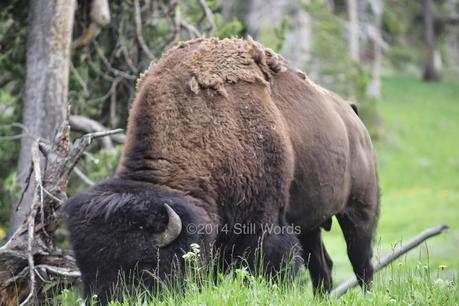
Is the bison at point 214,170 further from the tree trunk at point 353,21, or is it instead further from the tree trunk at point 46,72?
the tree trunk at point 353,21

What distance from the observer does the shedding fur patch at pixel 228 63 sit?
6141 millimetres

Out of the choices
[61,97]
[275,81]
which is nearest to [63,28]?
[61,97]

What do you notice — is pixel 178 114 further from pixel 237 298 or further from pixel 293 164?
pixel 237 298

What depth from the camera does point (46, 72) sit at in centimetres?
755

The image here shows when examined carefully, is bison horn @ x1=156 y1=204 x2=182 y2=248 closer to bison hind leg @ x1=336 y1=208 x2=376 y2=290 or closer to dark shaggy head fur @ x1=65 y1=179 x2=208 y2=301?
dark shaggy head fur @ x1=65 y1=179 x2=208 y2=301

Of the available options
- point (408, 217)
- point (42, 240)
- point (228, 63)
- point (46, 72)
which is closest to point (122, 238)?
point (42, 240)

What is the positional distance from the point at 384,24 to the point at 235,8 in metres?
22.0

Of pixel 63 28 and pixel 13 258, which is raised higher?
pixel 63 28

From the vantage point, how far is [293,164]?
6.44 m

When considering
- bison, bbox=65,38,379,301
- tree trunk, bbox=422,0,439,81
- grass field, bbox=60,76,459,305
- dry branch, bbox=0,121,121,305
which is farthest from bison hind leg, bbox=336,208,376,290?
tree trunk, bbox=422,0,439,81

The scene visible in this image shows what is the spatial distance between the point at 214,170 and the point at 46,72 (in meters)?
2.50

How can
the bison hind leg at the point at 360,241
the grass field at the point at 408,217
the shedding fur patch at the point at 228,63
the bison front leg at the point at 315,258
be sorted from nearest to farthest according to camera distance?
the grass field at the point at 408,217 → the shedding fur patch at the point at 228,63 → the bison hind leg at the point at 360,241 → the bison front leg at the point at 315,258

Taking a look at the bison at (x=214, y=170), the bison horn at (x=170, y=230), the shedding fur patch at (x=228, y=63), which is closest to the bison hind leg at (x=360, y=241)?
the bison at (x=214, y=170)

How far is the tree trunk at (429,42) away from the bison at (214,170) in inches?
1486
